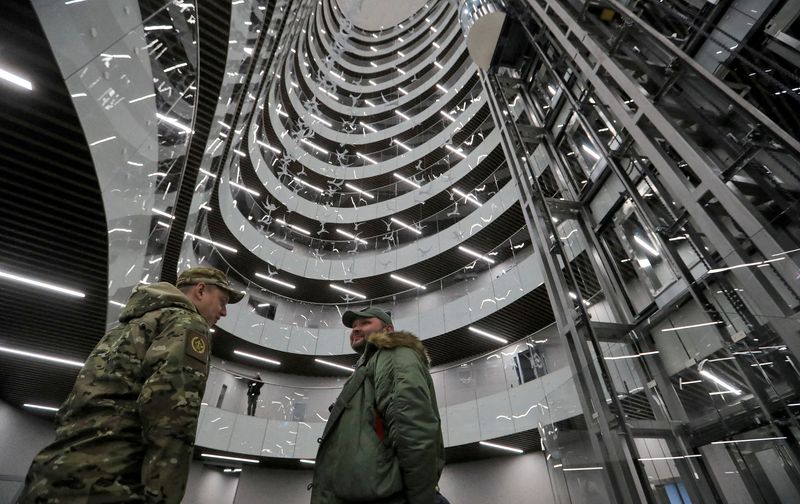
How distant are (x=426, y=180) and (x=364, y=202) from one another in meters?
3.29

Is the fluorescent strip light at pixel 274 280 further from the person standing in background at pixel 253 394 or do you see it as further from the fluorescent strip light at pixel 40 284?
the fluorescent strip light at pixel 40 284

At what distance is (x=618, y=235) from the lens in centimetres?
441

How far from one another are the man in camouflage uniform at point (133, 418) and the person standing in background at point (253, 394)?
11088 mm

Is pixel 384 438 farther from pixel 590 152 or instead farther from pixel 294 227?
pixel 294 227

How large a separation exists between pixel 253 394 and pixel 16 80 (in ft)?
34.6

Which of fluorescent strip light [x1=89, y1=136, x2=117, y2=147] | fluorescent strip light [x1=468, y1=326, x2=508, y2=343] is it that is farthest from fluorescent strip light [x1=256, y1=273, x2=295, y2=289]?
fluorescent strip light [x1=89, y1=136, x2=117, y2=147]

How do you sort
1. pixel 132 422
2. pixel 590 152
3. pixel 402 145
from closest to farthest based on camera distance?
1. pixel 132 422
2. pixel 590 152
3. pixel 402 145

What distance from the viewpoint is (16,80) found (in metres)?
2.82

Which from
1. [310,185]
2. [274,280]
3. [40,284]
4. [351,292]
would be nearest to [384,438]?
[40,284]

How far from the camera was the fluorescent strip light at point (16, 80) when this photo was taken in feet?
9.08

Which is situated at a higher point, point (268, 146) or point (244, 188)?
point (268, 146)

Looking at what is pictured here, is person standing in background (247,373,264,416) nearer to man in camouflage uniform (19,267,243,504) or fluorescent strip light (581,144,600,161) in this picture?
fluorescent strip light (581,144,600,161)

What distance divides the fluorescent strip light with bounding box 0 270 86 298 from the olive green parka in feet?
17.2

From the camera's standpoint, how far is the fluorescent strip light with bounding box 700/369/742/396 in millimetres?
2160
